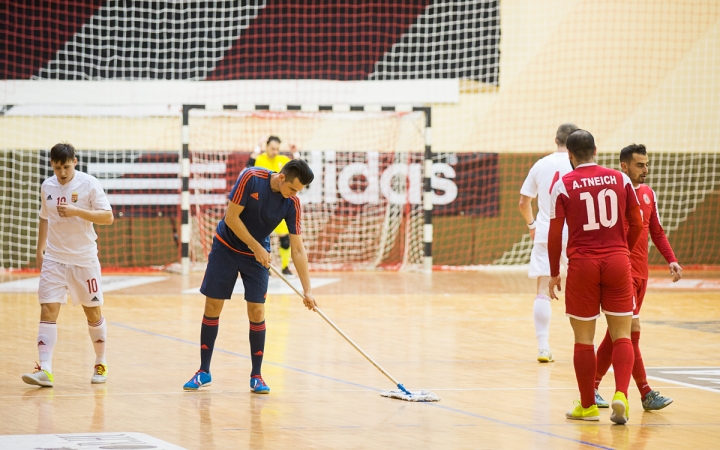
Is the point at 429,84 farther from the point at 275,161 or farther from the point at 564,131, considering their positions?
the point at 564,131

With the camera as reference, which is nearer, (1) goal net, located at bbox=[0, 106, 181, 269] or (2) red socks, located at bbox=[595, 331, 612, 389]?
(2) red socks, located at bbox=[595, 331, 612, 389]

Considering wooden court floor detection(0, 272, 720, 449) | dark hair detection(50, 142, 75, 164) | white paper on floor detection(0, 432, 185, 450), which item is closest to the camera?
white paper on floor detection(0, 432, 185, 450)

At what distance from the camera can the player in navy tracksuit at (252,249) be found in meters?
6.88

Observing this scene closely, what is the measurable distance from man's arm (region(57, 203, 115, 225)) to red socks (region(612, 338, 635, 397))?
3632mm

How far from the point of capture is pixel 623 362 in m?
6.04

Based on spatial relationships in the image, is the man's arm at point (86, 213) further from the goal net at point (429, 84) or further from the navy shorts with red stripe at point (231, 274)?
the goal net at point (429, 84)

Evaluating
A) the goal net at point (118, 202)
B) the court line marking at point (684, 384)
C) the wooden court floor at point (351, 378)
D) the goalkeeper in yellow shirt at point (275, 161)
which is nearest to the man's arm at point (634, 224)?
the wooden court floor at point (351, 378)

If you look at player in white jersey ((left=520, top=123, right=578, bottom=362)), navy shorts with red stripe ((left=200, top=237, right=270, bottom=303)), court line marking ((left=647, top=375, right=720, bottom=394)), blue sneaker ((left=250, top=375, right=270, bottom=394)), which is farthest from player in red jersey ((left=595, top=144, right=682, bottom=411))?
navy shorts with red stripe ((left=200, top=237, right=270, bottom=303))

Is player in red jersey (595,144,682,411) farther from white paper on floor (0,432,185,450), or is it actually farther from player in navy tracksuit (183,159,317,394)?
white paper on floor (0,432,185,450)

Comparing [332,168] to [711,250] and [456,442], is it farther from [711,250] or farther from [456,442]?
Answer: [456,442]

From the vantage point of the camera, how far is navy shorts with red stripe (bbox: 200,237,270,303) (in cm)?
709

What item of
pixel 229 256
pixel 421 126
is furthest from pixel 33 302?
pixel 421 126

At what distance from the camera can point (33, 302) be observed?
13.1 meters

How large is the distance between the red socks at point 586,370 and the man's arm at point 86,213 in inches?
135
